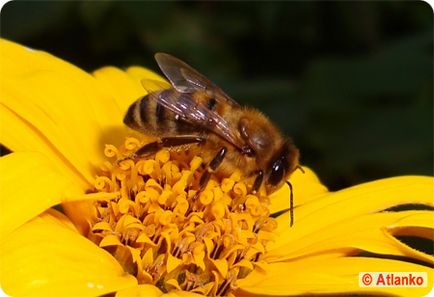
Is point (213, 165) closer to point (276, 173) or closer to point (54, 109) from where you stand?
point (276, 173)

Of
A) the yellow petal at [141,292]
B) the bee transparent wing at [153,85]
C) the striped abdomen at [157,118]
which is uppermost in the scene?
the bee transparent wing at [153,85]

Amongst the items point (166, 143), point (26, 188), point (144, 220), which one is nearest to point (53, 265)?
point (26, 188)

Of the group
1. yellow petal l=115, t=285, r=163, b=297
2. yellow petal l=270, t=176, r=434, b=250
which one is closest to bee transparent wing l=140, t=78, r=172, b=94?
yellow petal l=270, t=176, r=434, b=250

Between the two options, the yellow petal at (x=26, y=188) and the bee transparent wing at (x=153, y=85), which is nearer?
the yellow petal at (x=26, y=188)

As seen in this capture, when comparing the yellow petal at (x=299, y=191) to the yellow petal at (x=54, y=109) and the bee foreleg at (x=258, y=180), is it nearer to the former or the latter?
the bee foreleg at (x=258, y=180)

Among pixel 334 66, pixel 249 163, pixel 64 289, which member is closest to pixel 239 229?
pixel 249 163

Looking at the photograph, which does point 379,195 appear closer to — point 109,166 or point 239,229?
point 239,229

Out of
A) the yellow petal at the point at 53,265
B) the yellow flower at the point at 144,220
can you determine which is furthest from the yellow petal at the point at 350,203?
the yellow petal at the point at 53,265
